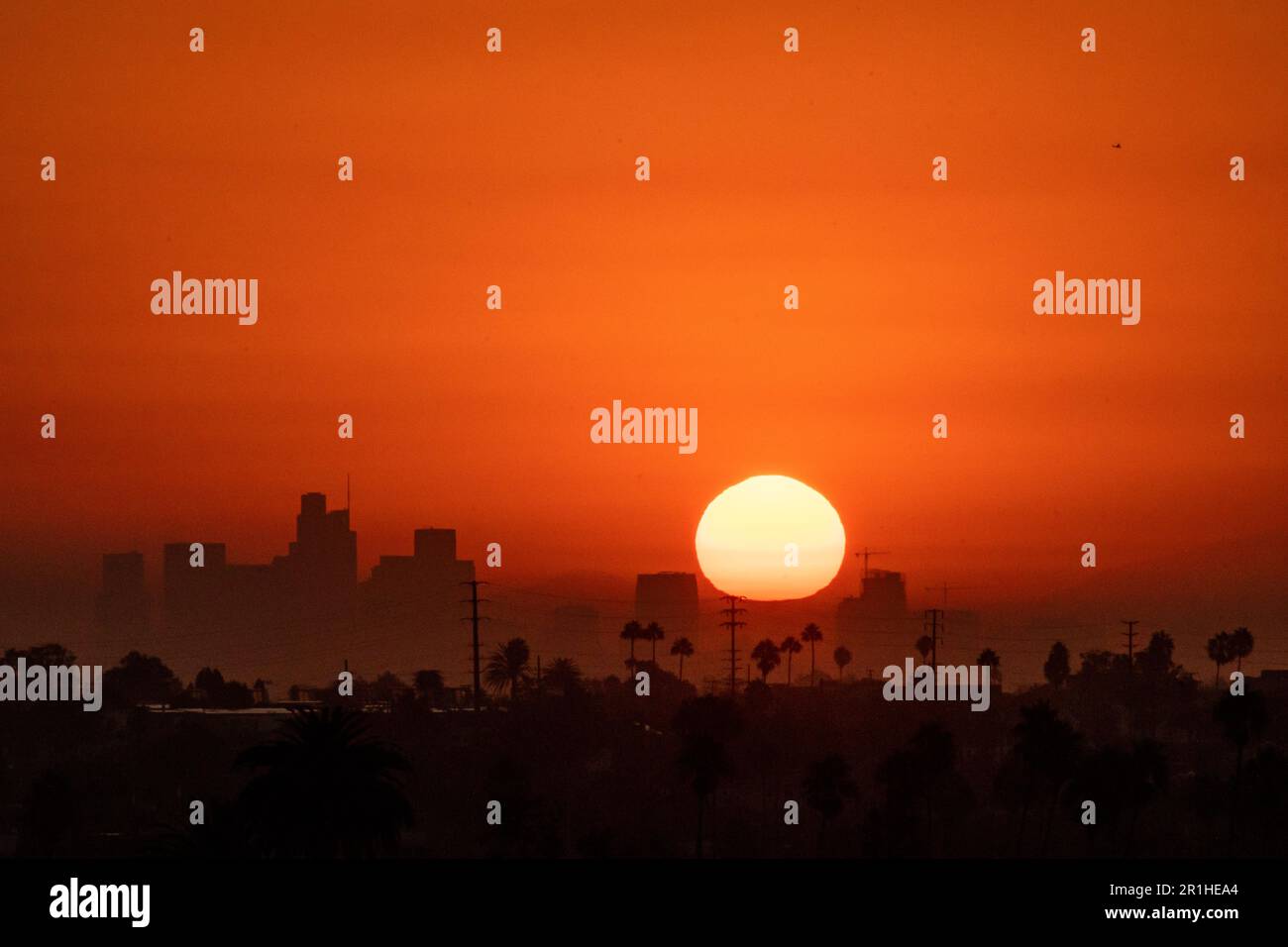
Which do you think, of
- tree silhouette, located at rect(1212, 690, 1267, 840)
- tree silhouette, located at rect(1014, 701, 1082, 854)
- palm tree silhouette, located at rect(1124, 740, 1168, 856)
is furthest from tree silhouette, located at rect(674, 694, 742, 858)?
tree silhouette, located at rect(1212, 690, 1267, 840)

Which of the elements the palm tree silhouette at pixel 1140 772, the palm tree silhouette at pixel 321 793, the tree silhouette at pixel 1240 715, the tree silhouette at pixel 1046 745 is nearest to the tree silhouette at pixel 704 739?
the tree silhouette at pixel 1046 745

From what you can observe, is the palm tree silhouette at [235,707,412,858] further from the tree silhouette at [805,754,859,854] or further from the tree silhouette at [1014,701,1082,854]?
the tree silhouette at [805,754,859,854]

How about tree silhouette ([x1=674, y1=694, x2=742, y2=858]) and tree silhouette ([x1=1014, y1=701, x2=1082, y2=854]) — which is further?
tree silhouette ([x1=1014, y1=701, x2=1082, y2=854])

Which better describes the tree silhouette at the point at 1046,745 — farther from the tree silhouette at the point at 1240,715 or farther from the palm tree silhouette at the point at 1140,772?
the tree silhouette at the point at 1240,715

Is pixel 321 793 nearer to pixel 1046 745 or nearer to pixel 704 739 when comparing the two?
pixel 704 739

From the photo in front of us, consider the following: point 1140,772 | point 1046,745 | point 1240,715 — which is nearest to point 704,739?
point 1046,745
